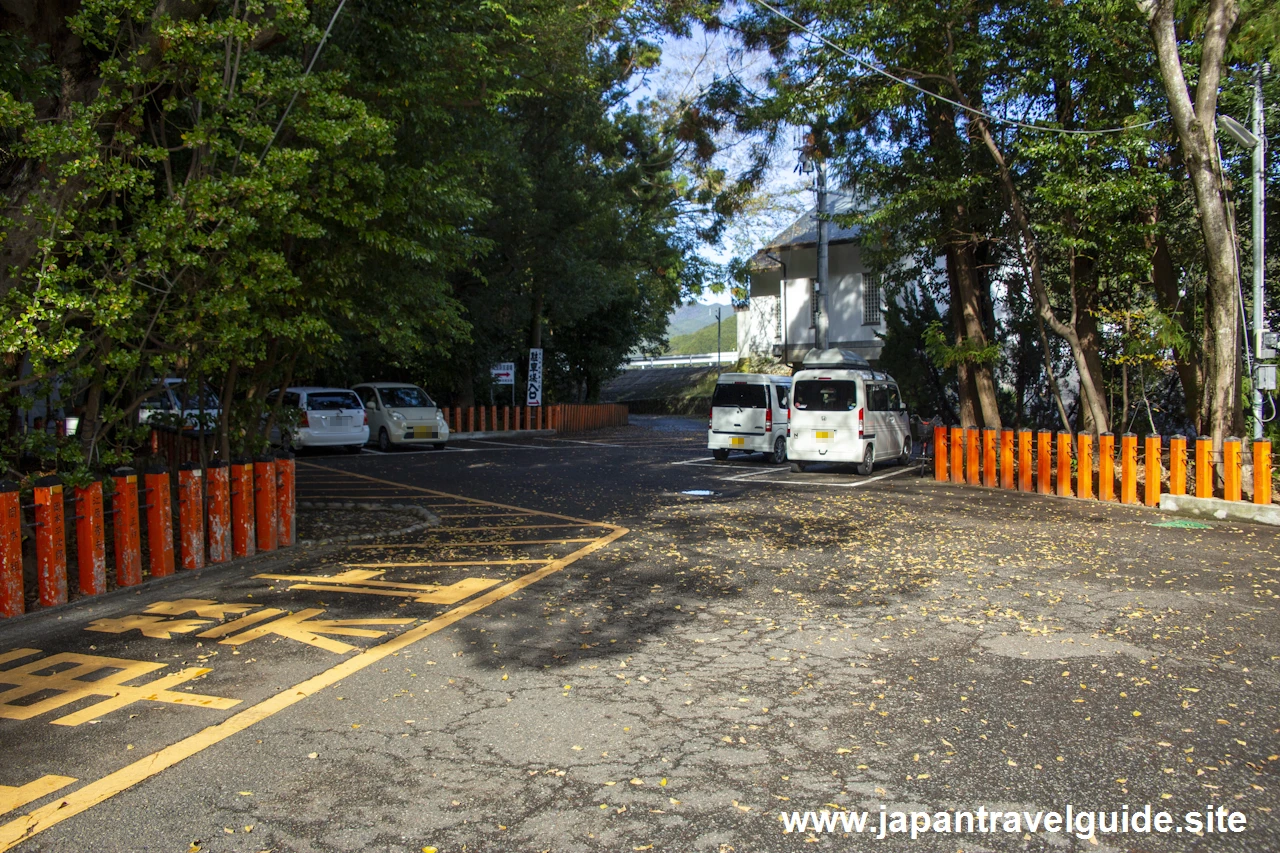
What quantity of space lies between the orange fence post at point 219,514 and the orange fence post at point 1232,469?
38.4ft

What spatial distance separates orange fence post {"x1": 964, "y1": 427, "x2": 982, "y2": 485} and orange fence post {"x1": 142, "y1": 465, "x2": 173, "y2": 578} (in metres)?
12.5

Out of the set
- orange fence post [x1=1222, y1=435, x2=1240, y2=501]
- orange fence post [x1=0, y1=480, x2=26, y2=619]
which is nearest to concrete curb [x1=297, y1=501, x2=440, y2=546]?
orange fence post [x1=0, y1=480, x2=26, y2=619]

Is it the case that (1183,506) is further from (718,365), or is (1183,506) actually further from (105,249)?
(718,365)

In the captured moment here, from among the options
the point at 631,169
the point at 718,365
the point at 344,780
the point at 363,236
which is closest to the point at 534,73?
the point at 363,236

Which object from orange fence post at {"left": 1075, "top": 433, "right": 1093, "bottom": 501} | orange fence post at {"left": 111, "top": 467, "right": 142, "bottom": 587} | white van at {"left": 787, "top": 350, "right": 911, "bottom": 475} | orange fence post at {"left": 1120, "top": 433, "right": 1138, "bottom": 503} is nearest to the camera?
orange fence post at {"left": 111, "top": 467, "right": 142, "bottom": 587}

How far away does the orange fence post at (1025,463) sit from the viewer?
15.6 m

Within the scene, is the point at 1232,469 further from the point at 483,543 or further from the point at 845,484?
the point at 483,543

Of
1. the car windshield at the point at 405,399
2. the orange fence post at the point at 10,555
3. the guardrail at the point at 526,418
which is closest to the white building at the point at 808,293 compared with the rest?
the guardrail at the point at 526,418

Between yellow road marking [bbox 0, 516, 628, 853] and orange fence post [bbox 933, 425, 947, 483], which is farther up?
orange fence post [bbox 933, 425, 947, 483]

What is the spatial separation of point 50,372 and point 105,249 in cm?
110

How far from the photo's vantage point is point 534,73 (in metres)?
15.4

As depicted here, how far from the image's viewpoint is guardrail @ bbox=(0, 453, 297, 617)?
748 centimetres

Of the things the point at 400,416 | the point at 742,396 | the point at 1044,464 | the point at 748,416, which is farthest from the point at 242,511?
the point at 400,416

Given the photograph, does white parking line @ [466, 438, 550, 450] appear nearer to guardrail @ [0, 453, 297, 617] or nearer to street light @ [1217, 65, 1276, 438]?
guardrail @ [0, 453, 297, 617]
